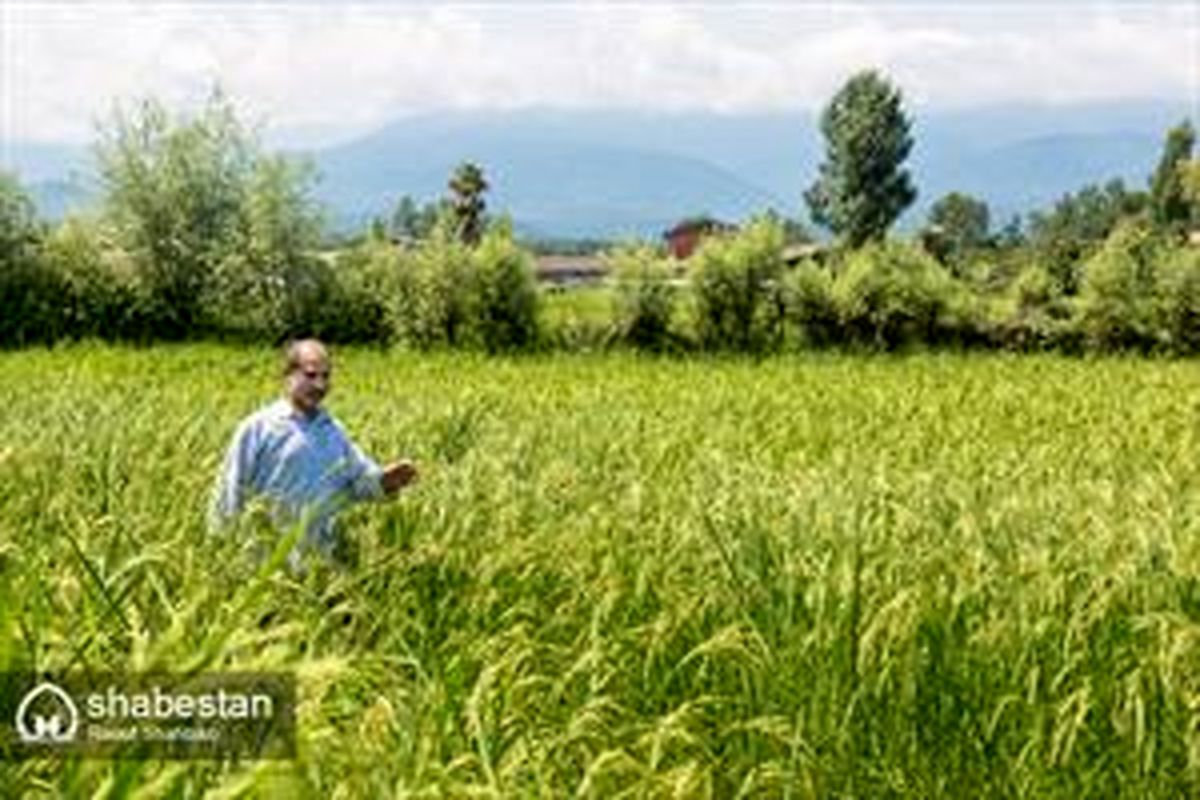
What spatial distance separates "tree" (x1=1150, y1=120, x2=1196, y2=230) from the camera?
15900 cm

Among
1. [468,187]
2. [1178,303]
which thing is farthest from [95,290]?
[468,187]

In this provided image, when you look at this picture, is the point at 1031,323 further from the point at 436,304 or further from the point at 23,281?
the point at 23,281

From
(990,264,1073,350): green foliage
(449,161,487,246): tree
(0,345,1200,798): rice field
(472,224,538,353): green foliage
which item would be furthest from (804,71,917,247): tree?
(0,345,1200,798): rice field

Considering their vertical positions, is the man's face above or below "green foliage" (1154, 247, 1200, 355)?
above

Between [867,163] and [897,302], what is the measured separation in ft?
A: 274

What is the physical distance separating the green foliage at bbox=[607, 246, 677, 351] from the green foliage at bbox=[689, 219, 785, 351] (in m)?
0.72

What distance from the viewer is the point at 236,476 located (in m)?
9.88

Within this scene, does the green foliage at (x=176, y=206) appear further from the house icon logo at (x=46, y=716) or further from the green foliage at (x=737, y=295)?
the house icon logo at (x=46, y=716)

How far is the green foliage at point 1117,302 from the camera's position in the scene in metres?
46.5

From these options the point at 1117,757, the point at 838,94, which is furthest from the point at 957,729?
the point at 838,94

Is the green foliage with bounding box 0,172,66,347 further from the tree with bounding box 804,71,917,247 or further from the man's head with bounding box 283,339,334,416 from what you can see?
the tree with bounding box 804,71,917,247

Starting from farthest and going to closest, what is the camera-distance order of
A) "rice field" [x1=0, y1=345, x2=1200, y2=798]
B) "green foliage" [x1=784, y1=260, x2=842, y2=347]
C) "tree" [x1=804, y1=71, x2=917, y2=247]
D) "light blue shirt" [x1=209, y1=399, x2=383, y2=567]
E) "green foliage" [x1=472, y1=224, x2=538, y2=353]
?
"tree" [x1=804, y1=71, x2=917, y2=247]
"green foliage" [x1=784, y1=260, x2=842, y2=347]
"green foliage" [x1=472, y1=224, x2=538, y2=353]
"light blue shirt" [x1=209, y1=399, x2=383, y2=567]
"rice field" [x1=0, y1=345, x2=1200, y2=798]

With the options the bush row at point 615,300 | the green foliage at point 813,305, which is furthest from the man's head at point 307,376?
the green foliage at point 813,305

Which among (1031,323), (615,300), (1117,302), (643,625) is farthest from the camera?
(1117,302)
